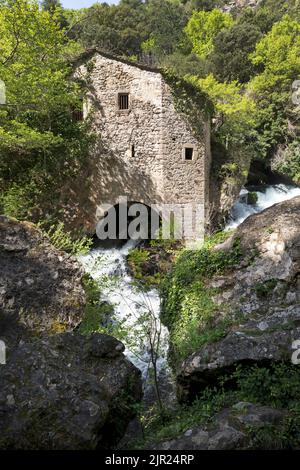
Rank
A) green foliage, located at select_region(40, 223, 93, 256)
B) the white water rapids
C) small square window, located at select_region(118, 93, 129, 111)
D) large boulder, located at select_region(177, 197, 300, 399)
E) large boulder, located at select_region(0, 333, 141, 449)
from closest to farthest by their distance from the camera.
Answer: large boulder, located at select_region(0, 333, 141, 449) → large boulder, located at select_region(177, 197, 300, 399) → the white water rapids → green foliage, located at select_region(40, 223, 93, 256) → small square window, located at select_region(118, 93, 129, 111)

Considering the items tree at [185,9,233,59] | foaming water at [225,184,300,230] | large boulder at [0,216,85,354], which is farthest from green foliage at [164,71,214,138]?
tree at [185,9,233,59]

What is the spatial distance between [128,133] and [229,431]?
12212 mm

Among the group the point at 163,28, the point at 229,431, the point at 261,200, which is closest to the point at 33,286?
the point at 229,431

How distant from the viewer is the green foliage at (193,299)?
7.05 meters

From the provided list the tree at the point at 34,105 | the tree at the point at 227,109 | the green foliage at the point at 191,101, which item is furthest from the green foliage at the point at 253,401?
the tree at the point at 227,109

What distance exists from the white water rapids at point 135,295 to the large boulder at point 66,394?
115 cm

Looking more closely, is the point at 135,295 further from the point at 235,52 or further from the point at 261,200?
the point at 235,52

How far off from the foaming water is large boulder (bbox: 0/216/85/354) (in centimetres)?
1032

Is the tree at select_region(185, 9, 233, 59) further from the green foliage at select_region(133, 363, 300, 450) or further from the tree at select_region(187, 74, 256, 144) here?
the green foliage at select_region(133, 363, 300, 450)

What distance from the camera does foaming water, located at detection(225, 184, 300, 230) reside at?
17.8 metres

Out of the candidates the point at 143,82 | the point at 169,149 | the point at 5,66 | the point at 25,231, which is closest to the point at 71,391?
the point at 25,231

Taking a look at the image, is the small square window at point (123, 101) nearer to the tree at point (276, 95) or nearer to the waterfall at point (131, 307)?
the waterfall at point (131, 307)

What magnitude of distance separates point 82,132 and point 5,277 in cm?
828
